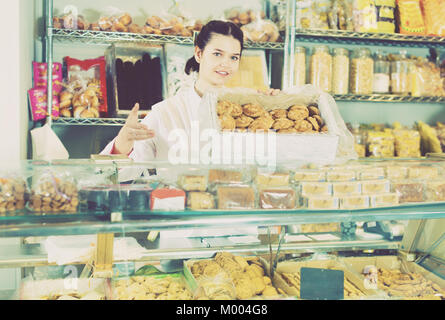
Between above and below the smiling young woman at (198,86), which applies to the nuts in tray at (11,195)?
below

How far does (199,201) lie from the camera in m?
1.16

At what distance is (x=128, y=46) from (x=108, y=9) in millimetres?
284

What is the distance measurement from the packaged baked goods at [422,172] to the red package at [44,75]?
2.13m

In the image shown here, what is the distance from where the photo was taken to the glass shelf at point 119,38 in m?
2.59

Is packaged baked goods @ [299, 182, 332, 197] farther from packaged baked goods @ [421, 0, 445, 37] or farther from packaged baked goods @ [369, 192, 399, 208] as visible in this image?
packaged baked goods @ [421, 0, 445, 37]

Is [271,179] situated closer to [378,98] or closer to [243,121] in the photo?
[243,121]

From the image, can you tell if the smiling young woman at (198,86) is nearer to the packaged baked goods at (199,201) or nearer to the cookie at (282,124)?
the cookie at (282,124)

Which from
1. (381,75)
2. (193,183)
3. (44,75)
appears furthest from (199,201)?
(381,75)

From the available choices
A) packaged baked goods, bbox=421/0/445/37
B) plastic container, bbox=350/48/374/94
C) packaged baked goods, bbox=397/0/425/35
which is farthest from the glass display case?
packaged baked goods, bbox=421/0/445/37

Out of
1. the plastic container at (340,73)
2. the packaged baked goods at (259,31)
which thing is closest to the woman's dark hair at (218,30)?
the packaged baked goods at (259,31)

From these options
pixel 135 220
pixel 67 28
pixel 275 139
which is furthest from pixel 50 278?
pixel 67 28

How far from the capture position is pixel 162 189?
1.18m
